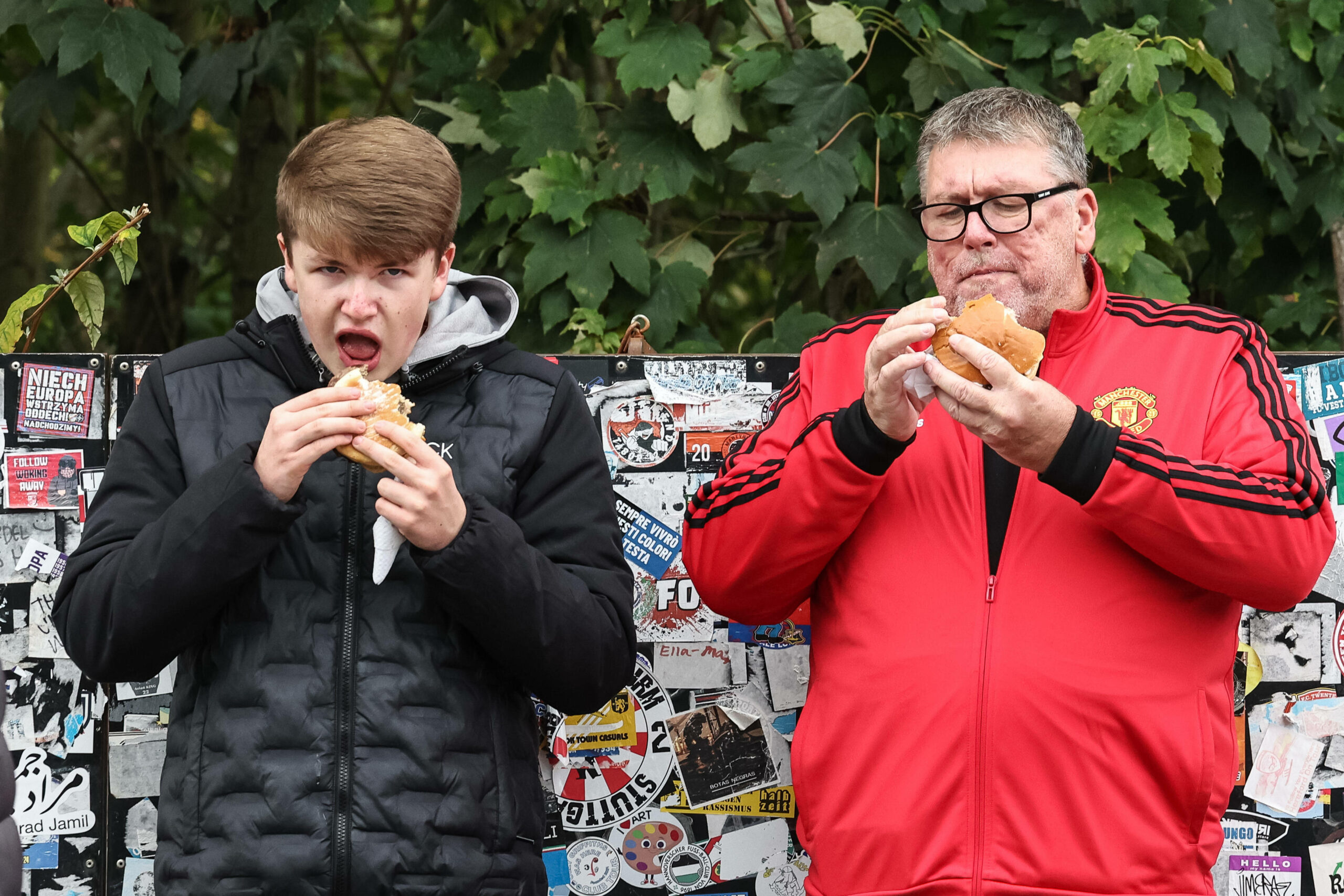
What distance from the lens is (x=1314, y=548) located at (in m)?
2.33

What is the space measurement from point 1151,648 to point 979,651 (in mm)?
296

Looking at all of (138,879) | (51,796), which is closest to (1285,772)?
(138,879)

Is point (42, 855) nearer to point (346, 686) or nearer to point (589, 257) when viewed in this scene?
point (346, 686)

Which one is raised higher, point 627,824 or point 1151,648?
point 1151,648

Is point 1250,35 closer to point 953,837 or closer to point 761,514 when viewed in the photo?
point 761,514

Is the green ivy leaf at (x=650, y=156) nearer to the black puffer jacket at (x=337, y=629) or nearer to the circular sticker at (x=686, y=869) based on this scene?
the black puffer jacket at (x=337, y=629)

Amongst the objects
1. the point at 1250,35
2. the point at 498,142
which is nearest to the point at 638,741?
the point at 498,142

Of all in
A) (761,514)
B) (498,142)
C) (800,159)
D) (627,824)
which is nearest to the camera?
(761,514)

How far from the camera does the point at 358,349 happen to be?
2.28m

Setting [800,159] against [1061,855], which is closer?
[1061,855]

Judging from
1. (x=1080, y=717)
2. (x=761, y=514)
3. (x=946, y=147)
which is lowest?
(x=1080, y=717)

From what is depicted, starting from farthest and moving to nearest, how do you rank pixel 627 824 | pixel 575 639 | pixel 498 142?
pixel 498 142, pixel 627 824, pixel 575 639

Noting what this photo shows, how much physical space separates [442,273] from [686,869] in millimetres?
1436

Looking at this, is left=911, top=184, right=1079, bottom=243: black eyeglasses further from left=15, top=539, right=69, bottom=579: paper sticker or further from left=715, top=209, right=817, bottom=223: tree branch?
left=15, top=539, right=69, bottom=579: paper sticker
